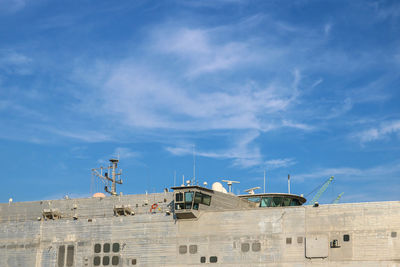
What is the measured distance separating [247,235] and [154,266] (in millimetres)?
8666

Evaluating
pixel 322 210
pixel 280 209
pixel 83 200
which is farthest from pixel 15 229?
pixel 322 210

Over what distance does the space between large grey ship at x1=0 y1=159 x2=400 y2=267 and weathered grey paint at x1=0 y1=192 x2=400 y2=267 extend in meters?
0.07

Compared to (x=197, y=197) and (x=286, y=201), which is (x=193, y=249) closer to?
(x=197, y=197)

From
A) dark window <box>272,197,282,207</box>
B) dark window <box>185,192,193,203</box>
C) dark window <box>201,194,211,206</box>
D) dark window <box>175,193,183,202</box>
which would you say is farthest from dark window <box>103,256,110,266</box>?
dark window <box>272,197,282,207</box>

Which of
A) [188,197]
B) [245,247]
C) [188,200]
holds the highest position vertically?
[188,197]

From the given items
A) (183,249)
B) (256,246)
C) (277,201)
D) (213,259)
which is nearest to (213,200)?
(183,249)

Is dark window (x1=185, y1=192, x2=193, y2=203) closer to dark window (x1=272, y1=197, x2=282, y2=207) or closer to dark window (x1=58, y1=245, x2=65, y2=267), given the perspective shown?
dark window (x1=272, y1=197, x2=282, y2=207)

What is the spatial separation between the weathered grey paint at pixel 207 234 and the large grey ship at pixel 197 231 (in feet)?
0.24

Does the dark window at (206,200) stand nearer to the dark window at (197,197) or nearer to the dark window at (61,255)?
the dark window at (197,197)

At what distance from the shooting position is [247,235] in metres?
46.2

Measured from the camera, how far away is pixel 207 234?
156ft

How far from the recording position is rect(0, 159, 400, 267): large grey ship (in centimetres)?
4303

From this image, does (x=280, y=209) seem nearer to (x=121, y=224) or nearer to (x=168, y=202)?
(x=168, y=202)

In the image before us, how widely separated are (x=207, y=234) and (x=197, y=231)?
91 cm
